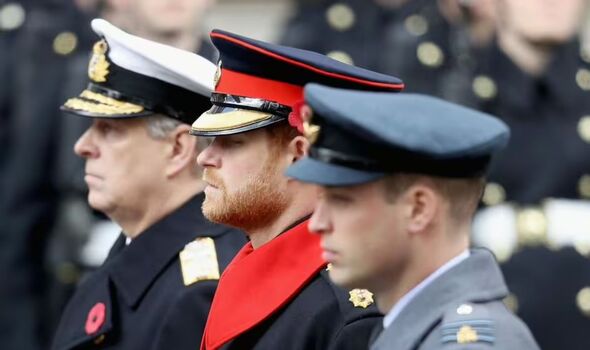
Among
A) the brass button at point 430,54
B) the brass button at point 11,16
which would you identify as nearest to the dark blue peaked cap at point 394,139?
the brass button at point 430,54

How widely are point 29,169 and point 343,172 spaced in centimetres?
559

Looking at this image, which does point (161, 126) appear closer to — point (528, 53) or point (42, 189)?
point (528, 53)

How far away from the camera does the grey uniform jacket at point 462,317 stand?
12.5 ft

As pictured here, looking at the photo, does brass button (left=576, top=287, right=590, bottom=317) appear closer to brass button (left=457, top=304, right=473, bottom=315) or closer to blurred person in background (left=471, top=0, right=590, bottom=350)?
blurred person in background (left=471, top=0, right=590, bottom=350)

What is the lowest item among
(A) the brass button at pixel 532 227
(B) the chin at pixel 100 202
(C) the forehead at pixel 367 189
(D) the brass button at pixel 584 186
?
(A) the brass button at pixel 532 227

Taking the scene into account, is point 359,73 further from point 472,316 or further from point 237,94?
point 472,316

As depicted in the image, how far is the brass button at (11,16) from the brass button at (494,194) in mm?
3128

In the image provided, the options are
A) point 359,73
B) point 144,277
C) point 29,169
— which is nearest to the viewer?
point 359,73

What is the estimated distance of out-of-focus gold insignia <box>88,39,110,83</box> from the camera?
561 centimetres

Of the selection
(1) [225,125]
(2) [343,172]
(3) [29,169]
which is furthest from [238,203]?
(3) [29,169]

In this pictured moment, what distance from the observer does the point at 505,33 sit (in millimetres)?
7914

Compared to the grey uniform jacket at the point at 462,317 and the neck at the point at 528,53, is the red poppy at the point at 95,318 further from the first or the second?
the neck at the point at 528,53

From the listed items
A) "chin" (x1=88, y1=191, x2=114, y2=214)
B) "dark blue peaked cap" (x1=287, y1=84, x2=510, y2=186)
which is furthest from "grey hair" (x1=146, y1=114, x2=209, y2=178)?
"dark blue peaked cap" (x1=287, y1=84, x2=510, y2=186)

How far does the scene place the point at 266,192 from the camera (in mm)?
4676
